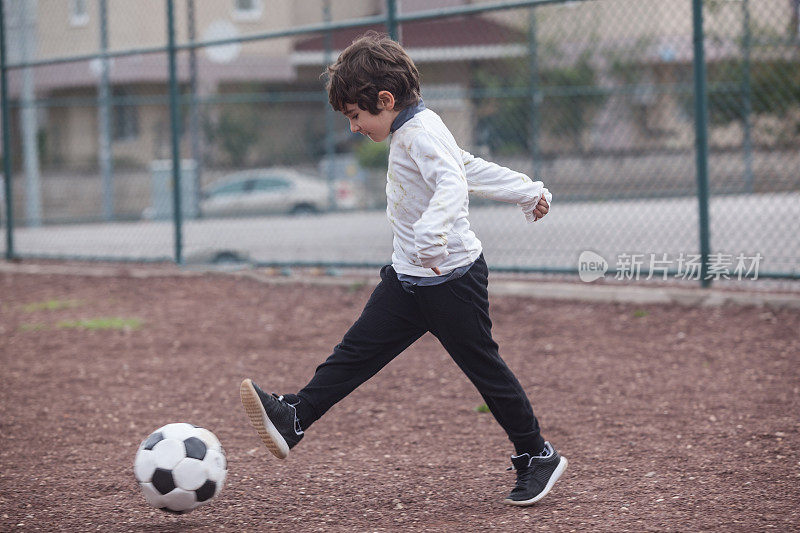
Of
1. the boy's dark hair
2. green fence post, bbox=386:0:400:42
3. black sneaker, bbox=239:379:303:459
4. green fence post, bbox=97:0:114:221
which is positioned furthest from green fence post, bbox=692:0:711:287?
green fence post, bbox=97:0:114:221

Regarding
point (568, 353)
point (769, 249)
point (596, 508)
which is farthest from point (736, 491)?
point (769, 249)

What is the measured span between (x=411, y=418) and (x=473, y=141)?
6068mm

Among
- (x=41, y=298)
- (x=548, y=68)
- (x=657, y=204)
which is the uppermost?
(x=548, y=68)

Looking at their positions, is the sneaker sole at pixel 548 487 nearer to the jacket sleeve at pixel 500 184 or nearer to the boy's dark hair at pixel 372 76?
the jacket sleeve at pixel 500 184

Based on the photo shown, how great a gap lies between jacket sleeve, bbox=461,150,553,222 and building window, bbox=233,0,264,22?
1645cm

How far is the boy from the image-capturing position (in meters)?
2.97

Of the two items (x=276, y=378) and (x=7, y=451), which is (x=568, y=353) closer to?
(x=276, y=378)

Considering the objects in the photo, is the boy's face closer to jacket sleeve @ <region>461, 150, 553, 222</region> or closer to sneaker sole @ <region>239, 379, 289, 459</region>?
jacket sleeve @ <region>461, 150, 553, 222</region>

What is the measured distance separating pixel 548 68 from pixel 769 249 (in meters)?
5.82

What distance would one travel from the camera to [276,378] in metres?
5.10

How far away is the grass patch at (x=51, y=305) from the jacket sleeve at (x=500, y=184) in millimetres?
5120

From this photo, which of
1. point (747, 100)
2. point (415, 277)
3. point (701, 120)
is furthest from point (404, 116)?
point (747, 100)

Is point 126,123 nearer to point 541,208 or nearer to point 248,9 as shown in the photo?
point 248,9

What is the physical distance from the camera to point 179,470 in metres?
2.97
